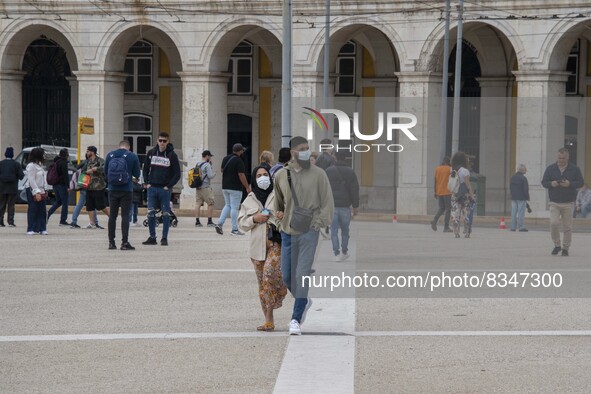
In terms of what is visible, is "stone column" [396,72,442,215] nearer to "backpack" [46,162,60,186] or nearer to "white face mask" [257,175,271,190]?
"backpack" [46,162,60,186]

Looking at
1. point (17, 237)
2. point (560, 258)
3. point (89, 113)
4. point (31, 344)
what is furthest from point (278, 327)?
point (89, 113)

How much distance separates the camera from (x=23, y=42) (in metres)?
42.7

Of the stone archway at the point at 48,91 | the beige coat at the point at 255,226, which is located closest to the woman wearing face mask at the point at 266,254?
the beige coat at the point at 255,226

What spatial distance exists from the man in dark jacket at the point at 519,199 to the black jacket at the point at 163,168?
10656 mm

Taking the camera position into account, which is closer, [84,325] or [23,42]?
[84,325]

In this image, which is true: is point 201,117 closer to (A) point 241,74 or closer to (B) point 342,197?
(A) point 241,74

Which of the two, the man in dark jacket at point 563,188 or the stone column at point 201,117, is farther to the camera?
the stone column at point 201,117

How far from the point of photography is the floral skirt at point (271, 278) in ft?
42.2

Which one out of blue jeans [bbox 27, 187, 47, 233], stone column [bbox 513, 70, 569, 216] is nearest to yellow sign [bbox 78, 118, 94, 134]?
stone column [bbox 513, 70, 569, 216]

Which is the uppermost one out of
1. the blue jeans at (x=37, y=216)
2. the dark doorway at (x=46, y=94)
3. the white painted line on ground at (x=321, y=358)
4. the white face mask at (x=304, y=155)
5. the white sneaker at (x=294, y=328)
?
the dark doorway at (x=46, y=94)

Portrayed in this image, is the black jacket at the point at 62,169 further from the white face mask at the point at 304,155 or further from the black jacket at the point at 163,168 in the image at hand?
the white face mask at the point at 304,155

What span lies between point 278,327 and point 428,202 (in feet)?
84.8

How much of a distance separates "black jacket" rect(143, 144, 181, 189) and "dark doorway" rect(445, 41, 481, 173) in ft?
66.3

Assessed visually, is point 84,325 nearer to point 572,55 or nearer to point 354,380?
point 354,380
